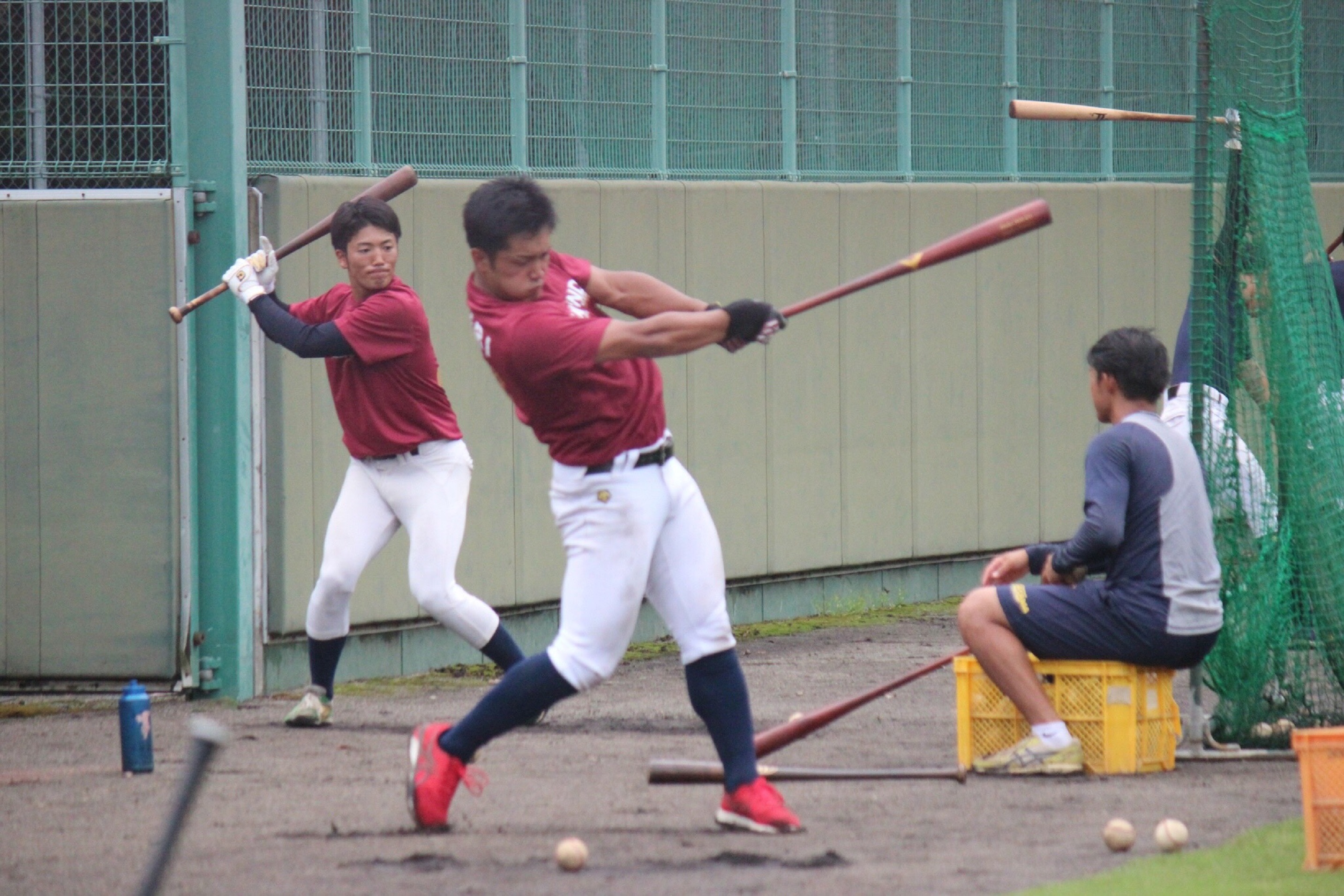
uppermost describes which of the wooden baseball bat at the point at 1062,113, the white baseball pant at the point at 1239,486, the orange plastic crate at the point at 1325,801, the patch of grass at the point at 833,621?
the wooden baseball bat at the point at 1062,113

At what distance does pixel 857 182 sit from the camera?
38.6 ft

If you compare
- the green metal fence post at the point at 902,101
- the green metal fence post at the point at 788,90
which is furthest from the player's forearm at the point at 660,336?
the green metal fence post at the point at 902,101

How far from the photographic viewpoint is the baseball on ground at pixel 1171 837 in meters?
5.38

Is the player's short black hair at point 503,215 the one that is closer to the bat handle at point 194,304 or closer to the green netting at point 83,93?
the bat handle at point 194,304

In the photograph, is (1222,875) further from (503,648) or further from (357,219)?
(357,219)

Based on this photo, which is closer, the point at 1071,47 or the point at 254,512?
the point at 254,512

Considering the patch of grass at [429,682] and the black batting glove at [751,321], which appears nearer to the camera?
the black batting glove at [751,321]

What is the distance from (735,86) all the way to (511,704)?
6.26 metres

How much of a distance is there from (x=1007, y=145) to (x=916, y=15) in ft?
3.44

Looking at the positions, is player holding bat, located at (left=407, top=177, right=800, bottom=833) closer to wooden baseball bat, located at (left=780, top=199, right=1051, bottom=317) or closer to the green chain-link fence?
wooden baseball bat, located at (left=780, top=199, right=1051, bottom=317)

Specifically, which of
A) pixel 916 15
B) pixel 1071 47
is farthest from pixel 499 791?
pixel 1071 47

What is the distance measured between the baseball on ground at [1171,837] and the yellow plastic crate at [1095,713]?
1.19 metres

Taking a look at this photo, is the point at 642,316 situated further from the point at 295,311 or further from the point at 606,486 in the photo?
the point at 295,311


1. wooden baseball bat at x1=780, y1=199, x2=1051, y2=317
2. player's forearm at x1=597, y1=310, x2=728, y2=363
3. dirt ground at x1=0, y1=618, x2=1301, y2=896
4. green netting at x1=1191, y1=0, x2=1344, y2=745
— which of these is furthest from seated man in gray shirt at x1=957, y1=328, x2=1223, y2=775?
player's forearm at x1=597, y1=310, x2=728, y2=363
